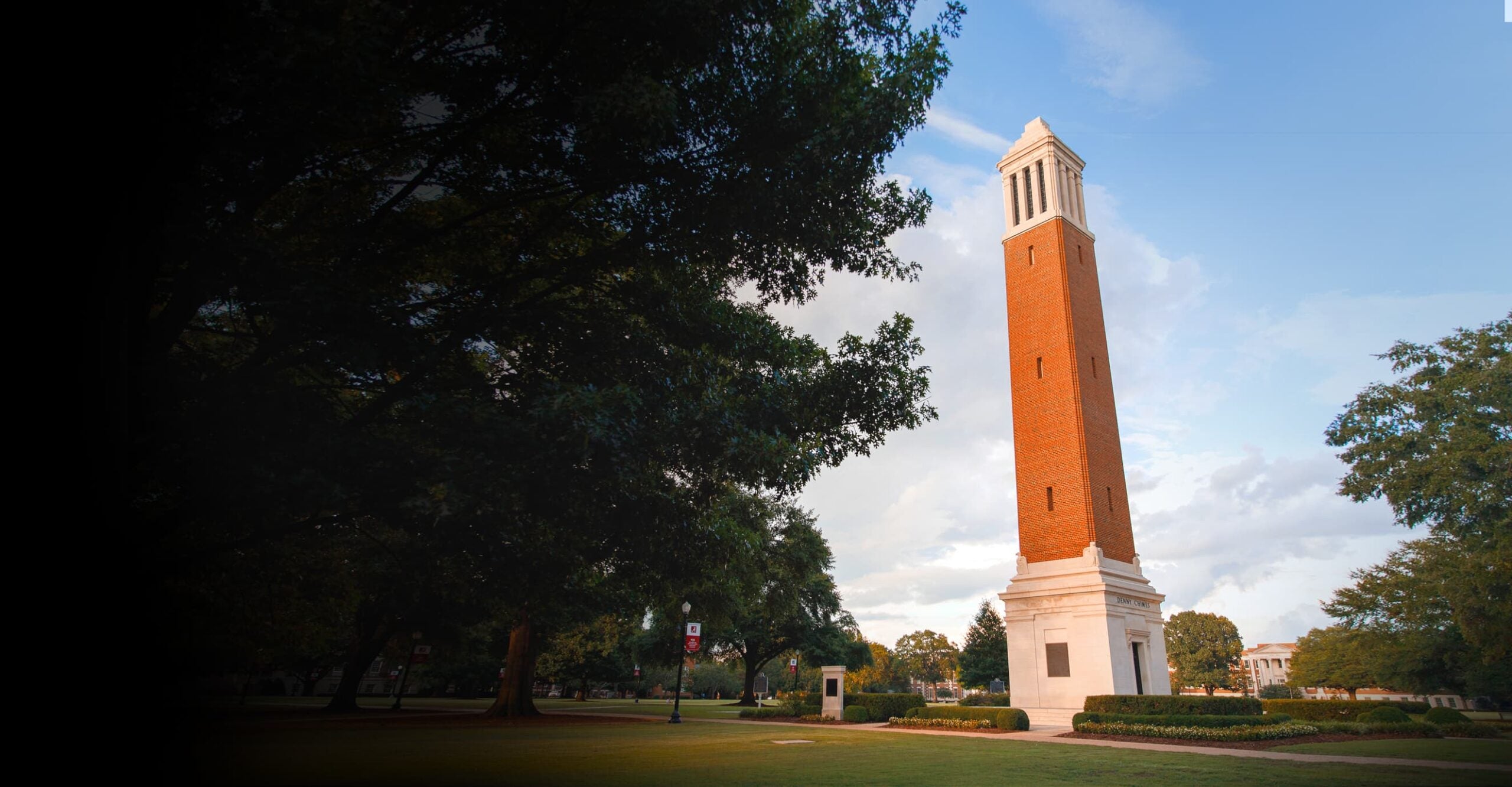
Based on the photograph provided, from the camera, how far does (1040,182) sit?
36031 millimetres

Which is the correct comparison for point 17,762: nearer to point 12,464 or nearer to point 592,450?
point 12,464

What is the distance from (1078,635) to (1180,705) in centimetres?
581

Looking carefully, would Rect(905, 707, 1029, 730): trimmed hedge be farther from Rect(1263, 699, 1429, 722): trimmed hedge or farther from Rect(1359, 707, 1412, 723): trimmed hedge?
Rect(1359, 707, 1412, 723): trimmed hedge

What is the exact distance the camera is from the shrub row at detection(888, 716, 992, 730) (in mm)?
25469

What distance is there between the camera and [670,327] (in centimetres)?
977

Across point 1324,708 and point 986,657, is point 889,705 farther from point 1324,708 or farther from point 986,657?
point 986,657

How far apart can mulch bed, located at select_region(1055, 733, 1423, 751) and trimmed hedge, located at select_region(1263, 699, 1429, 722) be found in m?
5.93

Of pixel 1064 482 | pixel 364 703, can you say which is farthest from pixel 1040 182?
pixel 364 703

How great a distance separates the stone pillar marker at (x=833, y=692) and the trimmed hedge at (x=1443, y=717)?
20.0 meters

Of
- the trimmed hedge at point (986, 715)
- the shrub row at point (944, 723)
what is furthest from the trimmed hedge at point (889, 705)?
the shrub row at point (944, 723)

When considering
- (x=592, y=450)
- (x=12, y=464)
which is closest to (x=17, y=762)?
(x=12, y=464)

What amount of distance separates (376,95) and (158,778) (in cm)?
705

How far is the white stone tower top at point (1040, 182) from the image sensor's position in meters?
35.4

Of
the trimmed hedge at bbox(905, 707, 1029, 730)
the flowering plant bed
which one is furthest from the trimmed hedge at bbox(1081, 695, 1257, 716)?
the flowering plant bed
